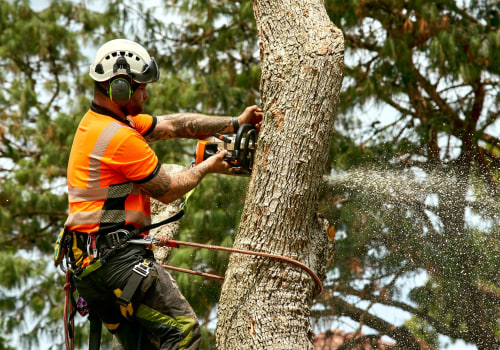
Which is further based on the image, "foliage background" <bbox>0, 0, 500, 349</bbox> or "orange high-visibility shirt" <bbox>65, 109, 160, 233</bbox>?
"foliage background" <bbox>0, 0, 500, 349</bbox>

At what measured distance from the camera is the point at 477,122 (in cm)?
760

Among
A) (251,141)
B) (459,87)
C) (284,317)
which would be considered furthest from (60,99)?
(284,317)

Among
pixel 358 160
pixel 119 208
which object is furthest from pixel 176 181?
pixel 358 160

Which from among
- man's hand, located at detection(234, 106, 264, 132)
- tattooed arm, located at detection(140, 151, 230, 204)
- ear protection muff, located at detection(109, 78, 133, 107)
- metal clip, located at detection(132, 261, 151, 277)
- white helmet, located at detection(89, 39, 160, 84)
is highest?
white helmet, located at detection(89, 39, 160, 84)

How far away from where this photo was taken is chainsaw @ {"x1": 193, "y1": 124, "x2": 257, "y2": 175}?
3.41 metres

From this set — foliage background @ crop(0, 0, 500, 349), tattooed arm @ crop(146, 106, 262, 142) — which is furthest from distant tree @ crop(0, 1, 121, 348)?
tattooed arm @ crop(146, 106, 262, 142)

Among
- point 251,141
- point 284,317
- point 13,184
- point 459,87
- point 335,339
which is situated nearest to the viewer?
point 284,317

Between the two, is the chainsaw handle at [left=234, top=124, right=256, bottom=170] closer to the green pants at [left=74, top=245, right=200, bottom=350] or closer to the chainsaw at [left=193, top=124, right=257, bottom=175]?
the chainsaw at [left=193, top=124, right=257, bottom=175]

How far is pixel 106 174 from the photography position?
10.1ft

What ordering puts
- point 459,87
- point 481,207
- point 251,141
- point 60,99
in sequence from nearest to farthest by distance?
point 251,141, point 481,207, point 459,87, point 60,99

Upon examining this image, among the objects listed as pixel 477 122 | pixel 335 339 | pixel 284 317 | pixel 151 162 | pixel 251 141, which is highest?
pixel 477 122

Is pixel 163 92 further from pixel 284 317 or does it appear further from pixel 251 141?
pixel 284 317

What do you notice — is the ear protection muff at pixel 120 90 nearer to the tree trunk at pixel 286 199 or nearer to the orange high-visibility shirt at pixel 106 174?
the orange high-visibility shirt at pixel 106 174

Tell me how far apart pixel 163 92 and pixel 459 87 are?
4157 mm
